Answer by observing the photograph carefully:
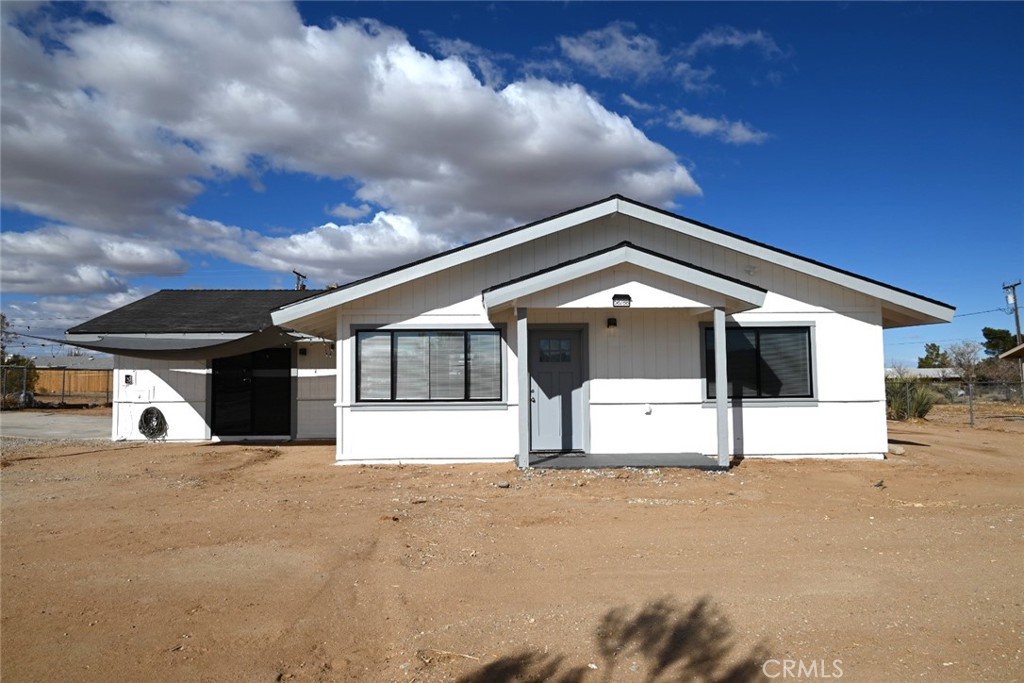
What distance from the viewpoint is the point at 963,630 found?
4125mm

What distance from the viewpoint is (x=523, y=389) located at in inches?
397

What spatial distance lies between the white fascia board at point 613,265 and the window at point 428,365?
1225mm

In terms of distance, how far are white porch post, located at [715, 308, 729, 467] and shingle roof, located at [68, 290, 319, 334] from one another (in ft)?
27.7

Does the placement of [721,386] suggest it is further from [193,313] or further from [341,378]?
[193,313]

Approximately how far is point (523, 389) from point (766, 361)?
4.18 m

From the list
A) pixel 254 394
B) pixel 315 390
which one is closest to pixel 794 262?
pixel 315 390

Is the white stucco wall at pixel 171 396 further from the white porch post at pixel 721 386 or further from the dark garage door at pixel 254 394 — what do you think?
the white porch post at pixel 721 386

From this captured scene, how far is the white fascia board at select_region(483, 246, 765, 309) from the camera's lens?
9914mm

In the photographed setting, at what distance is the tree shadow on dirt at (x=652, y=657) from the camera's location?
3.58 metres

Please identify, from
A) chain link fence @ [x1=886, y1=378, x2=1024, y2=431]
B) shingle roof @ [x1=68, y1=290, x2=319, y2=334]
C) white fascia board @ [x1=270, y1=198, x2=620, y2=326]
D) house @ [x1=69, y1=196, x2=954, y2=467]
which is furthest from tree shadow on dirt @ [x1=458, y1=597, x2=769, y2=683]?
chain link fence @ [x1=886, y1=378, x2=1024, y2=431]

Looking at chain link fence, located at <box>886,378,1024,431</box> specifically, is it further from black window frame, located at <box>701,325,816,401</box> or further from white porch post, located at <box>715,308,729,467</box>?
white porch post, located at <box>715,308,729,467</box>

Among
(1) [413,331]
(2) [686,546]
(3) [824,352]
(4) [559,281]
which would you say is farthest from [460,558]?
(3) [824,352]

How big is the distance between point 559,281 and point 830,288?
4749 mm

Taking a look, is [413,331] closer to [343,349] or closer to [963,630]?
[343,349]
